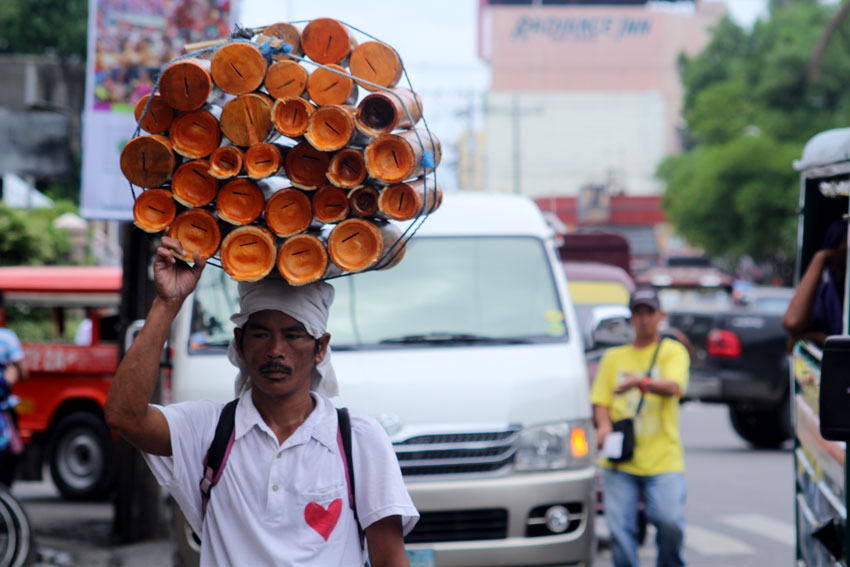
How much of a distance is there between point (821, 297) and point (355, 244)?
→ 2.93m

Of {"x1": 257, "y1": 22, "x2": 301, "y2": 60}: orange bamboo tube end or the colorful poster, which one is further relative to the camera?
the colorful poster

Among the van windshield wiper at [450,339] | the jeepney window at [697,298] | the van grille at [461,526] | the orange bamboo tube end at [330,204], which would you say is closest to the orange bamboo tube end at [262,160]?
the orange bamboo tube end at [330,204]

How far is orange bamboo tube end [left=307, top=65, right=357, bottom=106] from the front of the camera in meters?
2.97

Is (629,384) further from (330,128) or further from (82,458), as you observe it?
(82,458)

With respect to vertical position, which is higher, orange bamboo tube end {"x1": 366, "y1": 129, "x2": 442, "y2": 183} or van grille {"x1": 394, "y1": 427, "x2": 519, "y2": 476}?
orange bamboo tube end {"x1": 366, "y1": 129, "x2": 442, "y2": 183}

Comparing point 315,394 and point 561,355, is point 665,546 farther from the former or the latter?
point 315,394

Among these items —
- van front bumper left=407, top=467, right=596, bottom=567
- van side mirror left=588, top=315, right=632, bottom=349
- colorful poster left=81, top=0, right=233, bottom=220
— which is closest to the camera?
van front bumper left=407, top=467, right=596, bottom=567

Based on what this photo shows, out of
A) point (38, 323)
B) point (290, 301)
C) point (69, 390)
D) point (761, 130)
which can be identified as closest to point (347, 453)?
point (290, 301)

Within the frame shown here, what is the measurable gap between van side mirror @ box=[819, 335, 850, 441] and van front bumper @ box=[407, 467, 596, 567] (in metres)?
2.89

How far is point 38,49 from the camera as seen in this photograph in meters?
36.2

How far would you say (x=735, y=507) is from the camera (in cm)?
1086

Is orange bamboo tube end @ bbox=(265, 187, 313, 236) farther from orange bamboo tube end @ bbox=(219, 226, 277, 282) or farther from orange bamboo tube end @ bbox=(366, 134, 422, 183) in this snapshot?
orange bamboo tube end @ bbox=(366, 134, 422, 183)

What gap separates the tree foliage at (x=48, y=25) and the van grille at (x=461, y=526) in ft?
107

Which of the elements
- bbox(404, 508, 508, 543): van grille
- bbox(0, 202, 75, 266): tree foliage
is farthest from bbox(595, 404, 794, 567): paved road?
bbox(0, 202, 75, 266): tree foliage
